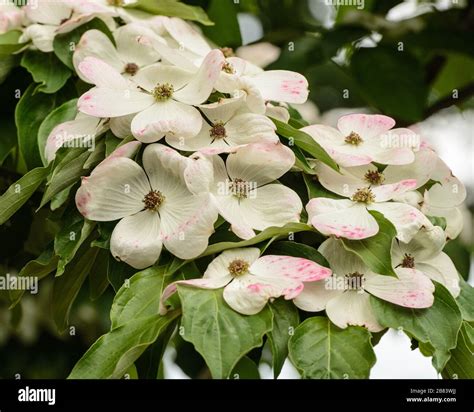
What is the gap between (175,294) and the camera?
68cm

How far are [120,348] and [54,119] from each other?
30 cm

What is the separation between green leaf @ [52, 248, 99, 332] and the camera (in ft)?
2.70

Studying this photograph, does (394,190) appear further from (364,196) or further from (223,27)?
(223,27)

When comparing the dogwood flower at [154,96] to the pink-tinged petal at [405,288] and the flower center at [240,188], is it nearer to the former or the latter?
the flower center at [240,188]

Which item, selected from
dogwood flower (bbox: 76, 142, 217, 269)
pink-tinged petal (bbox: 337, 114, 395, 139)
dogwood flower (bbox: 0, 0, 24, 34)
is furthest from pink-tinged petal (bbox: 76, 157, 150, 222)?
dogwood flower (bbox: 0, 0, 24, 34)

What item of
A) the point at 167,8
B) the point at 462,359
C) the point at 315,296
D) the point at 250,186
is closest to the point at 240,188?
the point at 250,186

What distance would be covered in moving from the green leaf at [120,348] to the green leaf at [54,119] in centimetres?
26

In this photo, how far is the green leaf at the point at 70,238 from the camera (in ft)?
2.45

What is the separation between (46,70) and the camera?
0.94 metres

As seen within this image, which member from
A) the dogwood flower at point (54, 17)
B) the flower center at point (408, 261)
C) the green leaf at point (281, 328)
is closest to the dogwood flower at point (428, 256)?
the flower center at point (408, 261)

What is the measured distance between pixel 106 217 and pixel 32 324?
1.90 ft

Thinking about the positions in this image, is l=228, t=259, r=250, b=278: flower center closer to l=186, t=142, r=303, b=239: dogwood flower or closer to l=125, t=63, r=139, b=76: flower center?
l=186, t=142, r=303, b=239: dogwood flower
